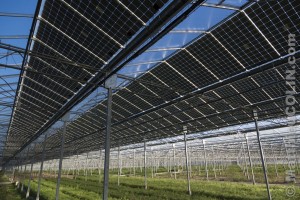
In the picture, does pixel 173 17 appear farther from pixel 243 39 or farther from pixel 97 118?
pixel 97 118

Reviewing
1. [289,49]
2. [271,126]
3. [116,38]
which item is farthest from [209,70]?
[271,126]

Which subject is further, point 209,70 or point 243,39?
point 209,70

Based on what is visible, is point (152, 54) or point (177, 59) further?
point (177, 59)

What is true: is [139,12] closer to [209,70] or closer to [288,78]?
[209,70]

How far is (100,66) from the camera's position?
14.1 meters

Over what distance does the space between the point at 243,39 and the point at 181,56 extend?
3.47 meters

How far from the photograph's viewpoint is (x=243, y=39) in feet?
41.2

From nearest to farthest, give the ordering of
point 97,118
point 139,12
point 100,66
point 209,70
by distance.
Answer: point 139,12 < point 100,66 < point 209,70 < point 97,118

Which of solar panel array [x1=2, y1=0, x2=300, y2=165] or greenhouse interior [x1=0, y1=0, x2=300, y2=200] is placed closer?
greenhouse interior [x1=0, y1=0, x2=300, y2=200]

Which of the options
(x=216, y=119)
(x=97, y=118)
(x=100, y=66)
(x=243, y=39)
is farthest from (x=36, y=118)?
(x=243, y=39)

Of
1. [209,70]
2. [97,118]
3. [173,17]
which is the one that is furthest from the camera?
[97,118]

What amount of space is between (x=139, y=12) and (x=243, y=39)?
5606 mm

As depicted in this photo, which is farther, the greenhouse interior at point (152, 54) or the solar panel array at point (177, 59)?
the solar panel array at point (177, 59)

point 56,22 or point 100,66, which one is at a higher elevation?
point 56,22
